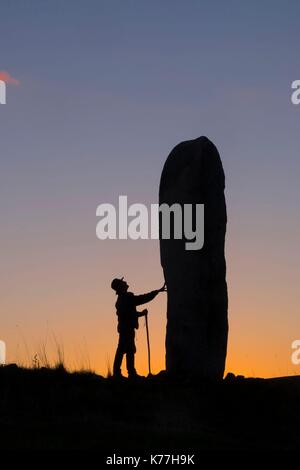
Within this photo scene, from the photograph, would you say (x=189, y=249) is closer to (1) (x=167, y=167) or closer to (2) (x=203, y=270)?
(2) (x=203, y=270)

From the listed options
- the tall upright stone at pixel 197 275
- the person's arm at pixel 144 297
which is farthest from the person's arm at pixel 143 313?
the tall upright stone at pixel 197 275

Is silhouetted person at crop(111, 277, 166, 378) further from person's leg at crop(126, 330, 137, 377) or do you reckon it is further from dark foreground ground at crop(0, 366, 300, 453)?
dark foreground ground at crop(0, 366, 300, 453)

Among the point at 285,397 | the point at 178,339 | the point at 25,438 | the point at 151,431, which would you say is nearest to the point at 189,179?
the point at 178,339

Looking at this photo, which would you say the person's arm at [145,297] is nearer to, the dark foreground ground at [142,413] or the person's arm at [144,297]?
the person's arm at [144,297]

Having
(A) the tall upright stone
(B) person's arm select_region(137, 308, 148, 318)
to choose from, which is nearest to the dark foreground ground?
(A) the tall upright stone

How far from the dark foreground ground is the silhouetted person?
2.00 feet

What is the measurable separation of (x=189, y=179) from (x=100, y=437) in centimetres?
700

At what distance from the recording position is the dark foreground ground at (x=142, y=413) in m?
12.6

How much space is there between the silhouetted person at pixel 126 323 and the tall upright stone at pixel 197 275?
2.97 feet

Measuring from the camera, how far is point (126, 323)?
17.4 m

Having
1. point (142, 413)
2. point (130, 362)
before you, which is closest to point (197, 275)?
point (130, 362)

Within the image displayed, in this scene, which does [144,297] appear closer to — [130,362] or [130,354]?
[130,354]

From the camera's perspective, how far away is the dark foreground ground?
12648 mm

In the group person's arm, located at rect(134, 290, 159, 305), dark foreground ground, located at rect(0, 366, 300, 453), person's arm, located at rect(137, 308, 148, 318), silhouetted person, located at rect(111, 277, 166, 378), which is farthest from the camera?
person's arm, located at rect(137, 308, 148, 318)
